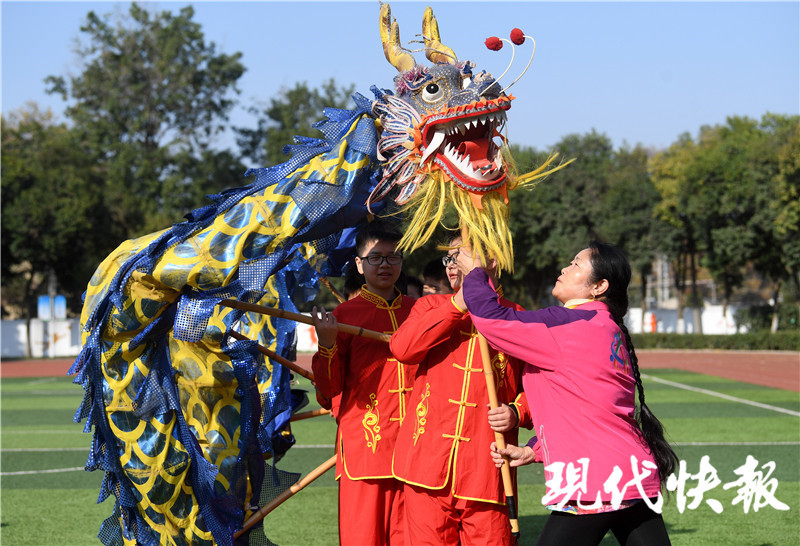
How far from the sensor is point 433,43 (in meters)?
4.07

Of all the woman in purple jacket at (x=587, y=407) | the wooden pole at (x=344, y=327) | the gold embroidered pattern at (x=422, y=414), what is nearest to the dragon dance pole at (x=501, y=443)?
the woman in purple jacket at (x=587, y=407)

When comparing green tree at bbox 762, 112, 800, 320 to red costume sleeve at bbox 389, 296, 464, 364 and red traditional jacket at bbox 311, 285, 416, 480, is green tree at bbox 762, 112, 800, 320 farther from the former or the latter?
red costume sleeve at bbox 389, 296, 464, 364

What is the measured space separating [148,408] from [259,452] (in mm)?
725

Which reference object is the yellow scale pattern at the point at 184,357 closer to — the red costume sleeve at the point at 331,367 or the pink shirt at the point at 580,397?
the red costume sleeve at the point at 331,367

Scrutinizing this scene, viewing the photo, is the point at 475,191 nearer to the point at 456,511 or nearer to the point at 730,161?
the point at 456,511

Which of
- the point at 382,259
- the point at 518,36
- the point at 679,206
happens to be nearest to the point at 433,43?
the point at 518,36

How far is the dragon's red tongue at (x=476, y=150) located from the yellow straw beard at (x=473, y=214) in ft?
0.39

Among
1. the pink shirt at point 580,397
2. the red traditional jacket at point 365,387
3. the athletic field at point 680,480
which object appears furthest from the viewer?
the athletic field at point 680,480

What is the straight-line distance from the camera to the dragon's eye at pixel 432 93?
375 cm

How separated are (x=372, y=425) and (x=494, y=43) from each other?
1832 millimetres

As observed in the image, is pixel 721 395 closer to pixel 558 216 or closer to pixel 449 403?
pixel 449 403

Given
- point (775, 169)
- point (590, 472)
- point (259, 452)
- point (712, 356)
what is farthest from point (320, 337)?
point (775, 169)

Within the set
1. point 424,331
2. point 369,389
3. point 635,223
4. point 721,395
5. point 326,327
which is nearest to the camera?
point 424,331

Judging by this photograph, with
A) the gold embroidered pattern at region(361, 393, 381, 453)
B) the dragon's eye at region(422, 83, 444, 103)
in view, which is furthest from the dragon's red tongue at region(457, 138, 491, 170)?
the gold embroidered pattern at region(361, 393, 381, 453)
